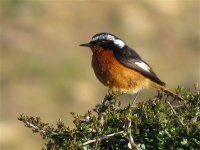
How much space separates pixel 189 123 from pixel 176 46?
28905 mm

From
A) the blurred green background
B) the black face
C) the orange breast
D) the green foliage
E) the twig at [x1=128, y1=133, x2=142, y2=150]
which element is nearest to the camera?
the twig at [x1=128, y1=133, x2=142, y2=150]

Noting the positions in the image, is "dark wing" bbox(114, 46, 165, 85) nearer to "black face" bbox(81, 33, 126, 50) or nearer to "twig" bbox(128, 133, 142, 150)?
"black face" bbox(81, 33, 126, 50)

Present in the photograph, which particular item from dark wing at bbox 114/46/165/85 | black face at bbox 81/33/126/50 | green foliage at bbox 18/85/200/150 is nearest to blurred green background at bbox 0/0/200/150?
black face at bbox 81/33/126/50

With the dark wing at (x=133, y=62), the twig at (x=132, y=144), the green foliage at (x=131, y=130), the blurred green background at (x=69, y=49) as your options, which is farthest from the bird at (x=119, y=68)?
the blurred green background at (x=69, y=49)

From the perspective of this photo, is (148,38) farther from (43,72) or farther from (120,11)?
(43,72)

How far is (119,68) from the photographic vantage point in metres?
10.0

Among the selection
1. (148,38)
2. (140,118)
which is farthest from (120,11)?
(140,118)

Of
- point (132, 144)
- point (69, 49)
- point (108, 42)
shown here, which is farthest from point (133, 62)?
point (69, 49)

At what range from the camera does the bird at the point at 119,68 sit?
996 cm

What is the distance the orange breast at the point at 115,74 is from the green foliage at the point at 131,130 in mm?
3260

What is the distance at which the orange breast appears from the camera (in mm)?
9938

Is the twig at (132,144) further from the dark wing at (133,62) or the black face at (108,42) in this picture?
the black face at (108,42)

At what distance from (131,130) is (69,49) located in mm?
26198

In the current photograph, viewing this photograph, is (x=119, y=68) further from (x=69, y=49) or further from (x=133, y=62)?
(x=69, y=49)
